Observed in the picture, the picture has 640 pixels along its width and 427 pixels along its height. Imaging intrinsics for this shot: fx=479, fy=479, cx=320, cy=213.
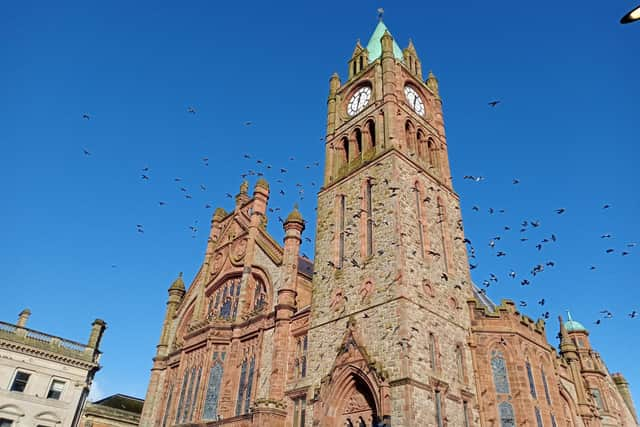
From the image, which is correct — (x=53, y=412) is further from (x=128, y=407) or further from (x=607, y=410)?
(x=607, y=410)

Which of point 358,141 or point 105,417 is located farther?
point 105,417

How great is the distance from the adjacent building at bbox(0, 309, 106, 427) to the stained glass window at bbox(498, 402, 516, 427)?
106 feet

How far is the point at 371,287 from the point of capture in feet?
86.5

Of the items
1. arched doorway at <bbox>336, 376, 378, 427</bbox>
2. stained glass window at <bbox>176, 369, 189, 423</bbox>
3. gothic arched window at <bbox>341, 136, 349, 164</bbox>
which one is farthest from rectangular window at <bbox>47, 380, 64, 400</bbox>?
gothic arched window at <bbox>341, 136, 349, 164</bbox>

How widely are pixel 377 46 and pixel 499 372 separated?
2837cm

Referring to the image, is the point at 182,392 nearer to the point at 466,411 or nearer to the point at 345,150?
the point at 466,411

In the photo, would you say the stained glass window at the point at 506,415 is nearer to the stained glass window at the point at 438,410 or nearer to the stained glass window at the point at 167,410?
the stained glass window at the point at 438,410

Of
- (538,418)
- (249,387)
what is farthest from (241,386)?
(538,418)

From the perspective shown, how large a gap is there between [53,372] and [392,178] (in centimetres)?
3113

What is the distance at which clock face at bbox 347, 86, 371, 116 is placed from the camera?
36844 millimetres

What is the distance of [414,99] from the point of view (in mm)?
37594

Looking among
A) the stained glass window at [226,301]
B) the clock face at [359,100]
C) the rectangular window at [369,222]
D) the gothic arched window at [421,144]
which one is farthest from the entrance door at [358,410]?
the clock face at [359,100]

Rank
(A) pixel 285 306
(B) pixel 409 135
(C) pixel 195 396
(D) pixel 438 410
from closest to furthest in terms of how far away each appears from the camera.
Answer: (D) pixel 438 410, (A) pixel 285 306, (C) pixel 195 396, (B) pixel 409 135

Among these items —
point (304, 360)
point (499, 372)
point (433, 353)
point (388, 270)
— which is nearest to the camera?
point (433, 353)
